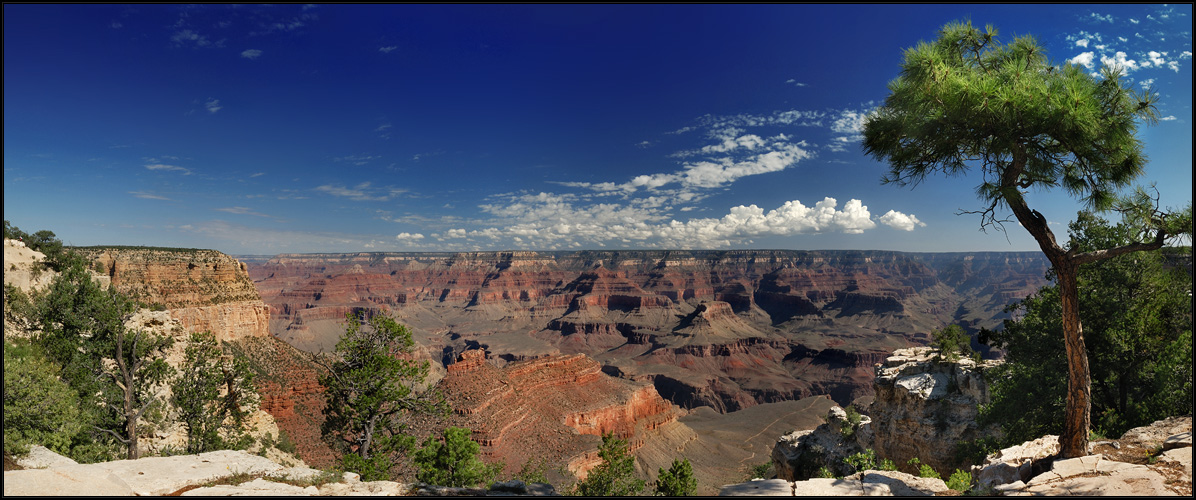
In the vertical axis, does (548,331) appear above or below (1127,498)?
below

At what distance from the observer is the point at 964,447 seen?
717 inches

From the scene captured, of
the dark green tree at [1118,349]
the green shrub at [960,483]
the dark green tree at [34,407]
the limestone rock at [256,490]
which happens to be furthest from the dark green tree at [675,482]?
the dark green tree at [34,407]

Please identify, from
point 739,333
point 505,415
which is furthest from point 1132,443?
point 739,333

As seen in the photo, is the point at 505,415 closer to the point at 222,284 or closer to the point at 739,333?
the point at 222,284

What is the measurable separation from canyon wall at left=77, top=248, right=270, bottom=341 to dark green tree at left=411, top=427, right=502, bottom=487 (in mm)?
48970

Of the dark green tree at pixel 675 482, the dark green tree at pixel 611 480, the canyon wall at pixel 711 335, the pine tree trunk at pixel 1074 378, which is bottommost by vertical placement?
the canyon wall at pixel 711 335

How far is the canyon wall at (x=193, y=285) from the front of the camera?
47.2 meters

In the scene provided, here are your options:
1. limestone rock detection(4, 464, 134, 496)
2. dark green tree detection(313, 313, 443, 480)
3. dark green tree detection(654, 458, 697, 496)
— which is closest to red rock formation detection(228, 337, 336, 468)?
dark green tree detection(313, 313, 443, 480)

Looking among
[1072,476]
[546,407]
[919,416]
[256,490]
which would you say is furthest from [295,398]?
[919,416]

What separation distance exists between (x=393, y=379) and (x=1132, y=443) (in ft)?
63.1

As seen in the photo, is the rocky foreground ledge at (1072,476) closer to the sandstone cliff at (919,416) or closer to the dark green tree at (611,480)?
the dark green tree at (611,480)

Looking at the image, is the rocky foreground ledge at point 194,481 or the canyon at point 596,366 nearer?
the rocky foreground ledge at point 194,481

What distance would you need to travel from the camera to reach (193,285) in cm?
5056

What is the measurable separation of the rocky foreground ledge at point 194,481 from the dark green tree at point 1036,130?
423 inches
